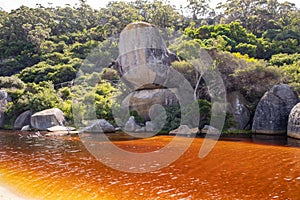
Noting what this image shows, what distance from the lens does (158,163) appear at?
1205 cm

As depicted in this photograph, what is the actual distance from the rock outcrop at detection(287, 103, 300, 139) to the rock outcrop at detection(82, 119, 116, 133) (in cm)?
1164

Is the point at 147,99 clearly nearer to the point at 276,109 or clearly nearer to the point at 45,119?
the point at 45,119

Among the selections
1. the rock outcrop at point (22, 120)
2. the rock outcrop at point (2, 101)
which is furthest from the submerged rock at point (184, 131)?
the rock outcrop at point (2, 101)

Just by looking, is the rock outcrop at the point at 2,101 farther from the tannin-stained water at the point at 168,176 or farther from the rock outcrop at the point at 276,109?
the rock outcrop at the point at 276,109

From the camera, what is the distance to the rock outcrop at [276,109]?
19.7 metres

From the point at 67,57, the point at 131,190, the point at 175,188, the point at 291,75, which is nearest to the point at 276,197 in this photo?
the point at 175,188

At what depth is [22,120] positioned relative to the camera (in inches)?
1046

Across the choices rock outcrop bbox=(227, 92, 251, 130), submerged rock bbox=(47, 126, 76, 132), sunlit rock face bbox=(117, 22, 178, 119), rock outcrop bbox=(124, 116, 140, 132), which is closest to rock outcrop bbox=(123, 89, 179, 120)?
sunlit rock face bbox=(117, 22, 178, 119)

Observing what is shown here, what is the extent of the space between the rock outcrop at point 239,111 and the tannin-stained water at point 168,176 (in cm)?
645

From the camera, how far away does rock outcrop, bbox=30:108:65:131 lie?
965 inches

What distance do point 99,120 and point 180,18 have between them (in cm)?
3525

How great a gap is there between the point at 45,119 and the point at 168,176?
55.6ft

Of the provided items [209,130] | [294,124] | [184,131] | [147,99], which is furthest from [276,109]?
[147,99]

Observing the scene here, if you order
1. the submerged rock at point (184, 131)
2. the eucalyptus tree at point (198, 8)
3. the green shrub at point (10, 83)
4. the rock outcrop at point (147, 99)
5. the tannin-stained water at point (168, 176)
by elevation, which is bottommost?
the tannin-stained water at point (168, 176)
